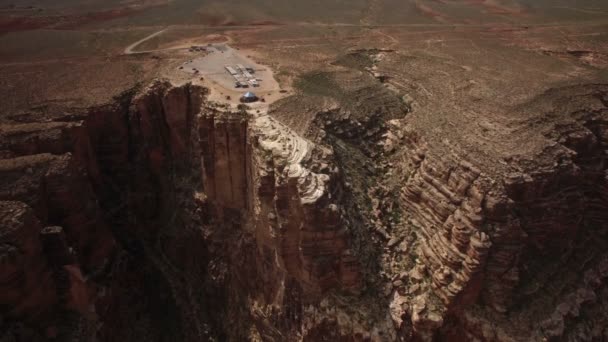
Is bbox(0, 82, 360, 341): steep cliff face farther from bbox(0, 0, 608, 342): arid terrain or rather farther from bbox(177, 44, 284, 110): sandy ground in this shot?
bbox(177, 44, 284, 110): sandy ground

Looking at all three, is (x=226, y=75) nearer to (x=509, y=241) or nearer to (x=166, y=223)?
(x=166, y=223)

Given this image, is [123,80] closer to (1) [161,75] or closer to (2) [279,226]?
(1) [161,75]

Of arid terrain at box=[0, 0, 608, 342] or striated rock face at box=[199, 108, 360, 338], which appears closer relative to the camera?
arid terrain at box=[0, 0, 608, 342]

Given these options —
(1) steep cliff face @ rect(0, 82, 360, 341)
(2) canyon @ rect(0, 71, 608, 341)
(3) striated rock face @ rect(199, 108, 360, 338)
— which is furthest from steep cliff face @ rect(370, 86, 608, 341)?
(1) steep cliff face @ rect(0, 82, 360, 341)

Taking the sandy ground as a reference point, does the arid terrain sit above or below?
below

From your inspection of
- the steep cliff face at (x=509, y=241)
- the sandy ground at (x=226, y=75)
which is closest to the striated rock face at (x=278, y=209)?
the sandy ground at (x=226, y=75)

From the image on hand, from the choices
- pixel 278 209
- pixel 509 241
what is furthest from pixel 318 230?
pixel 509 241

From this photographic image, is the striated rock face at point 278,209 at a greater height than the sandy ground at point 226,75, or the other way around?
the sandy ground at point 226,75

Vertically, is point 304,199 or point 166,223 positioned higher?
point 304,199

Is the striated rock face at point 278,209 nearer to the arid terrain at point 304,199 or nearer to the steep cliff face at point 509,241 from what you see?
the arid terrain at point 304,199
